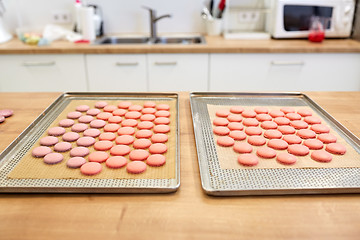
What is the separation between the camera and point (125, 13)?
2.51 meters

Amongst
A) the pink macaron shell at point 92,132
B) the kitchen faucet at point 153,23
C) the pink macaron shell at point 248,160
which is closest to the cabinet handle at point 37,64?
the kitchen faucet at point 153,23

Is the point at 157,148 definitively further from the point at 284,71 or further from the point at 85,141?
the point at 284,71

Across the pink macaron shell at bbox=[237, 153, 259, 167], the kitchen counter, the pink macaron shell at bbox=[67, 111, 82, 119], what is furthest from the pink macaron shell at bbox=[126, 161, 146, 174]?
the kitchen counter

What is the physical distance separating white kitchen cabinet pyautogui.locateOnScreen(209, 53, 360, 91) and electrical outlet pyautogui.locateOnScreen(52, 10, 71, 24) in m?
1.23

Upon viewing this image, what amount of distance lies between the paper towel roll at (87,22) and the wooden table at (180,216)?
5.90ft

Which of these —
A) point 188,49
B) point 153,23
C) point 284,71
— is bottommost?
point 284,71

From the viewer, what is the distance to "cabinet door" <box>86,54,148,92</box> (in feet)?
6.70

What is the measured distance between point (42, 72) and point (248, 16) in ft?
5.08

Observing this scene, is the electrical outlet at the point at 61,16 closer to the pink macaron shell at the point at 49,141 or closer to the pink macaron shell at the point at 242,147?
the pink macaron shell at the point at 49,141

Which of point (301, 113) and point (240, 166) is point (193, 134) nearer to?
point (240, 166)

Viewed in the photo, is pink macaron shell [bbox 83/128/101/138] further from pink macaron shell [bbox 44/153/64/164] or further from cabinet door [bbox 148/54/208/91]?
cabinet door [bbox 148/54/208/91]

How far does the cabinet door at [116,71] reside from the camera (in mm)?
2041

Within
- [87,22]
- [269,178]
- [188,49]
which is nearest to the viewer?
[269,178]

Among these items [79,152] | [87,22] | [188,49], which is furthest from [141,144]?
[87,22]
